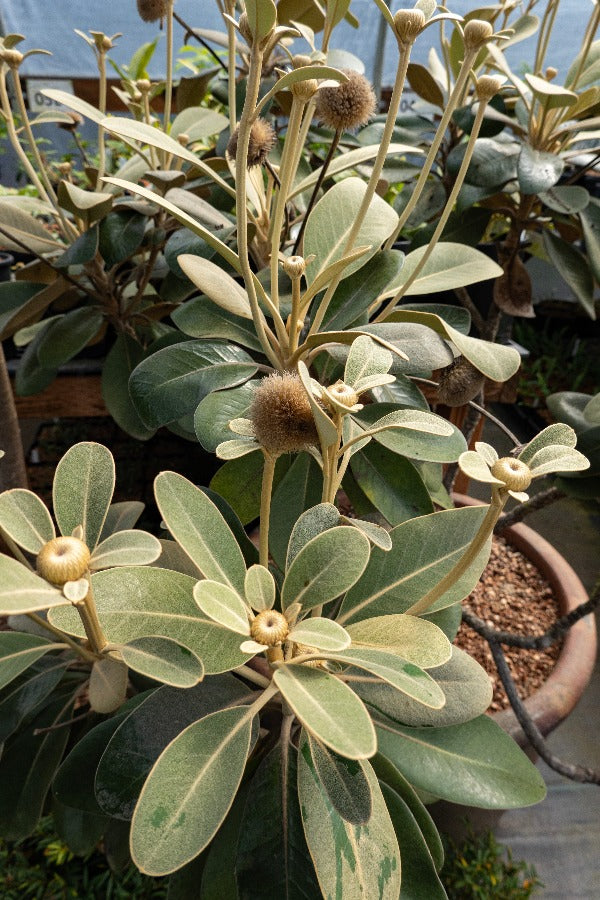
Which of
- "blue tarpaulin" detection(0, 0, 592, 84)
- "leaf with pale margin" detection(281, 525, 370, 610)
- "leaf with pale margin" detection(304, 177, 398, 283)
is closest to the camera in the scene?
"leaf with pale margin" detection(281, 525, 370, 610)

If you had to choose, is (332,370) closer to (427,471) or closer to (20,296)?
(427,471)

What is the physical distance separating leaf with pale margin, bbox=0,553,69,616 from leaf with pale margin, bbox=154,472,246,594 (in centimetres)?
11

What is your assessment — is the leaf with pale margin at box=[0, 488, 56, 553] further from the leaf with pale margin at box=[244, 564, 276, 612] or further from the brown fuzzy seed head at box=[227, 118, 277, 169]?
the brown fuzzy seed head at box=[227, 118, 277, 169]

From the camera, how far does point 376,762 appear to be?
0.52 meters

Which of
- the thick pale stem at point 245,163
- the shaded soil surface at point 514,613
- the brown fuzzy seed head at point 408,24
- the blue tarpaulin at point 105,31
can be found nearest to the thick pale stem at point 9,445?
the thick pale stem at point 245,163

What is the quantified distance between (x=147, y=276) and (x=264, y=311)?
0.32 m

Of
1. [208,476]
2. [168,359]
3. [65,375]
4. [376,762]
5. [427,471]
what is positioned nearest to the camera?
[376,762]

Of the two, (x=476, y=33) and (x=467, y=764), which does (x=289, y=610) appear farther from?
(x=476, y=33)

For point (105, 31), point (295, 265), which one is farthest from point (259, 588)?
point (105, 31)

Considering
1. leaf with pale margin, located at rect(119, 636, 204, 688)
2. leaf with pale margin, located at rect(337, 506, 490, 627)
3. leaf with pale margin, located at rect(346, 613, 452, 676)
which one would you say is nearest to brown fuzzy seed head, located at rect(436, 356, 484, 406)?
leaf with pale margin, located at rect(337, 506, 490, 627)

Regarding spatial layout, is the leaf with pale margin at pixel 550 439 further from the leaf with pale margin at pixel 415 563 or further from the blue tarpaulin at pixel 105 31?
the blue tarpaulin at pixel 105 31

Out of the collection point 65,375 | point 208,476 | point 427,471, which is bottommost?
point 208,476

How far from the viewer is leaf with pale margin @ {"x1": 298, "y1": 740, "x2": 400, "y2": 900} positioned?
0.40 metres

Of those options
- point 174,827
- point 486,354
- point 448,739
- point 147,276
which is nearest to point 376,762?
point 448,739
